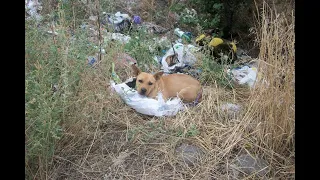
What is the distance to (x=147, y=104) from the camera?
2957 mm

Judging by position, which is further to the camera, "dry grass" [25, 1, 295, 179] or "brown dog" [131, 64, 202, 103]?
"brown dog" [131, 64, 202, 103]

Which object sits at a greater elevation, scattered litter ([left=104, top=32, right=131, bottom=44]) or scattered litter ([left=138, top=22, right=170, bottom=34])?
scattered litter ([left=104, top=32, right=131, bottom=44])

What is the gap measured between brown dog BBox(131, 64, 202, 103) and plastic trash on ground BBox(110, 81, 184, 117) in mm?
79

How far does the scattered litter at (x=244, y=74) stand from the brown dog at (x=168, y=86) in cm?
48

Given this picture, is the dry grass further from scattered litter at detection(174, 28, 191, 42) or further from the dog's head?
scattered litter at detection(174, 28, 191, 42)

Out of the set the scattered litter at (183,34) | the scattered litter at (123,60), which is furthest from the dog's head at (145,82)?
the scattered litter at (183,34)

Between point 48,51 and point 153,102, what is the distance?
0.88 m

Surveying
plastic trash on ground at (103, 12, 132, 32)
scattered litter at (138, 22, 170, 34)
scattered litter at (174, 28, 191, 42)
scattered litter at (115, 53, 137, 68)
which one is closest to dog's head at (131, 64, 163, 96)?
scattered litter at (115, 53, 137, 68)

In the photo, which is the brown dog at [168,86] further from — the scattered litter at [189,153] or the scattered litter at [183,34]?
the scattered litter at [183,34]

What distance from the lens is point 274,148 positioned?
7.87 ft

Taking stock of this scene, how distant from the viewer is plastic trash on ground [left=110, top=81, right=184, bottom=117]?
2.92 m

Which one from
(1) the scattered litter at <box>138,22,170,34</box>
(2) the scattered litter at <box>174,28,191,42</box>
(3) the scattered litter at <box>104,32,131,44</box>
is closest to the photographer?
(3) the scattered litter at <box>104,32,131,44</box>
